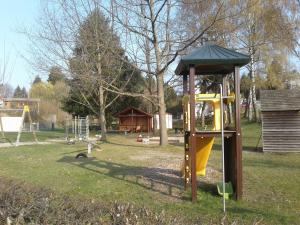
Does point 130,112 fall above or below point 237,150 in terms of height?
above

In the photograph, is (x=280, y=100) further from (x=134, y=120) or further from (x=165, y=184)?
(x=134, y=120)

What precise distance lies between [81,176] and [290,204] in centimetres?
579

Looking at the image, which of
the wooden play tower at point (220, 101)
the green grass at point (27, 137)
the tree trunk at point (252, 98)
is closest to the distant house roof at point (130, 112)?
the green grass at point (27, 137)

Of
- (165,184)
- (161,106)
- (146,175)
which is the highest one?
(161,106)

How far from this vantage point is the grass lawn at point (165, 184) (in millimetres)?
8180

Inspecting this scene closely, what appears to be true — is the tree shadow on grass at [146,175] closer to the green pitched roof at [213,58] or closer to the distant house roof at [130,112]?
the green pitched roof at [213,58]

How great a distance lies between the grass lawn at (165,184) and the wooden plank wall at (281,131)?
4.24m

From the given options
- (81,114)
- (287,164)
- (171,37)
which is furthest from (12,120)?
(287,164)

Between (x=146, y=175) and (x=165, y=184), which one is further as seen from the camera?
(x=146, y=175)

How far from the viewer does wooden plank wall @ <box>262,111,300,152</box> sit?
2055 centimetres

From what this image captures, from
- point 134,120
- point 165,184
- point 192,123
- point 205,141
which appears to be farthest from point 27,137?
point 192,123

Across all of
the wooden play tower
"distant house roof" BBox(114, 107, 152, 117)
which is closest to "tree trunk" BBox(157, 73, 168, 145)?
the wooden play tower

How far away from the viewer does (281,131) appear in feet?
68.3

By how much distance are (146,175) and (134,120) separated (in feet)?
121
